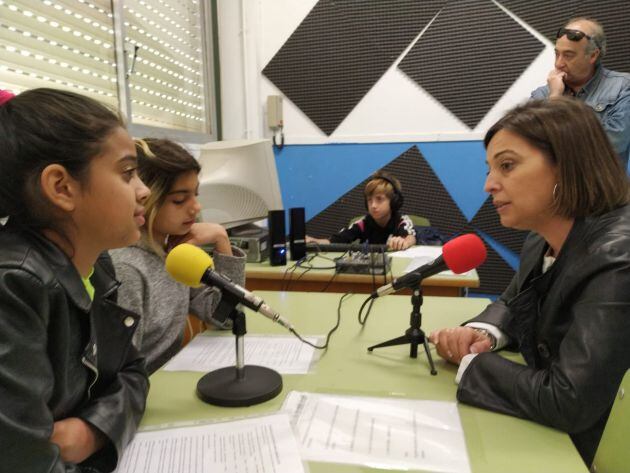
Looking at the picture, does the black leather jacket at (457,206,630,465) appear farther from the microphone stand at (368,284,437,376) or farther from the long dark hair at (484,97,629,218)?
the microphone stand at (368,284,437,376)

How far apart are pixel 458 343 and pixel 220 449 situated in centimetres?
64

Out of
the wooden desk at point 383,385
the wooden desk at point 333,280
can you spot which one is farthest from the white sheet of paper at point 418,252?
the wooden desk at point 383,385

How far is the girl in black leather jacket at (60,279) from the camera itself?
67cm

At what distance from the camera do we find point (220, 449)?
83 centimetres

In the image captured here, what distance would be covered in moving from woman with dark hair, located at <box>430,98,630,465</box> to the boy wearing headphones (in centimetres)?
178

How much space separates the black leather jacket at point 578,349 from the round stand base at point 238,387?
41cm

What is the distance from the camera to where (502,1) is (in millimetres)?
3533

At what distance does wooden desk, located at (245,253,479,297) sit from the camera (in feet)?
7.12

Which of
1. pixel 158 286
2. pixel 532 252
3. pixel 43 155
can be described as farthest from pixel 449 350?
pixel 43 155

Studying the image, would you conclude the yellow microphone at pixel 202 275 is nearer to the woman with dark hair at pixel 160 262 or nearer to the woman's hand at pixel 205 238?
the woman with dark hair at pixel 160 262

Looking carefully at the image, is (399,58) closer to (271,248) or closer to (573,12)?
(573,12)

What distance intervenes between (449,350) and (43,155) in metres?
0.98

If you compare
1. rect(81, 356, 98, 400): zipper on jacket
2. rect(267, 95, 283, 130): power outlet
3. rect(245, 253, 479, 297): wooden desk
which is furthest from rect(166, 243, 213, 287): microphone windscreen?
rect(267, 95, 283, 130): power outlet

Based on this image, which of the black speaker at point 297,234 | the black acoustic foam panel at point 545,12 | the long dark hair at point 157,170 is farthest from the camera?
the black acoustic foam panel at point 545,12
